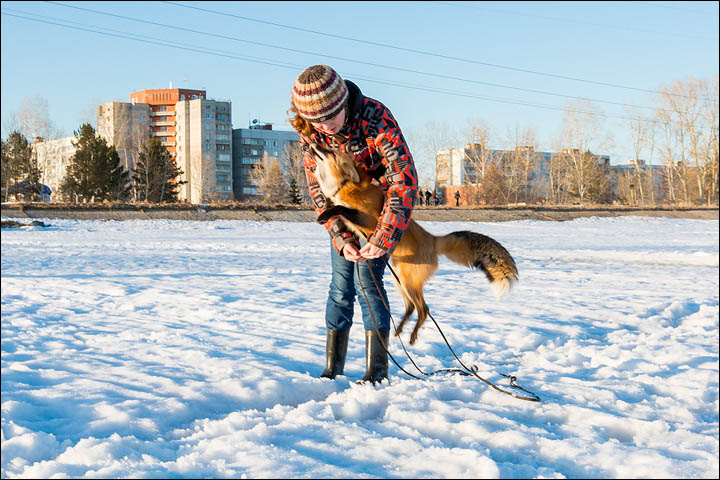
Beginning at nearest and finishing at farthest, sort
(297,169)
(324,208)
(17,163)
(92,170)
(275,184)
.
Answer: (324,208)
(92,170)
(17,163)
(297,169)
(275,184)

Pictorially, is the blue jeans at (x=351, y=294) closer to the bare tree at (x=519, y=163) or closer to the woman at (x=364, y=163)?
the woman at (x=364, y=163)

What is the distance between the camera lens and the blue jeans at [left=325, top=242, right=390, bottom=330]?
3293mm

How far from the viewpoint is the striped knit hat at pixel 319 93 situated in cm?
280

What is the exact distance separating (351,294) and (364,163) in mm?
760

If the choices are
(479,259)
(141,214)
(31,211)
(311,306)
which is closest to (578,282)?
(311,306)

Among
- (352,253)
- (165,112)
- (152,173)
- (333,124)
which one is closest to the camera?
(333,124)

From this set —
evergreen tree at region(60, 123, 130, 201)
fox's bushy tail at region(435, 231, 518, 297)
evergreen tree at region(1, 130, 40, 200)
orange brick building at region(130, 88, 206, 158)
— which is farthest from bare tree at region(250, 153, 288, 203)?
fox's bushy tail at region(435, 231, 518, 297)

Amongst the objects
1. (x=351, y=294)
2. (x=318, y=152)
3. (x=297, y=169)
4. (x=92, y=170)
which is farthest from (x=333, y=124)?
(x=297, y=169)

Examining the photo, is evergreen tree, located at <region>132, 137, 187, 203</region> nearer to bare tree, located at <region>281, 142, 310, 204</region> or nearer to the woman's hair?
bare tree, located at <region>281, 142, 310, 204</region>

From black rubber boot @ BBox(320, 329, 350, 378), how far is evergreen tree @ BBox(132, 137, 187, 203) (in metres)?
47.5

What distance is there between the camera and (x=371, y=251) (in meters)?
2.96

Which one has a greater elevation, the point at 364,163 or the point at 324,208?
the point at 364,163

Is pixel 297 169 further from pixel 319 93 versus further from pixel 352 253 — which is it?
pixel 319 93

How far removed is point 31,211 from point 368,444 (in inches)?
1023
